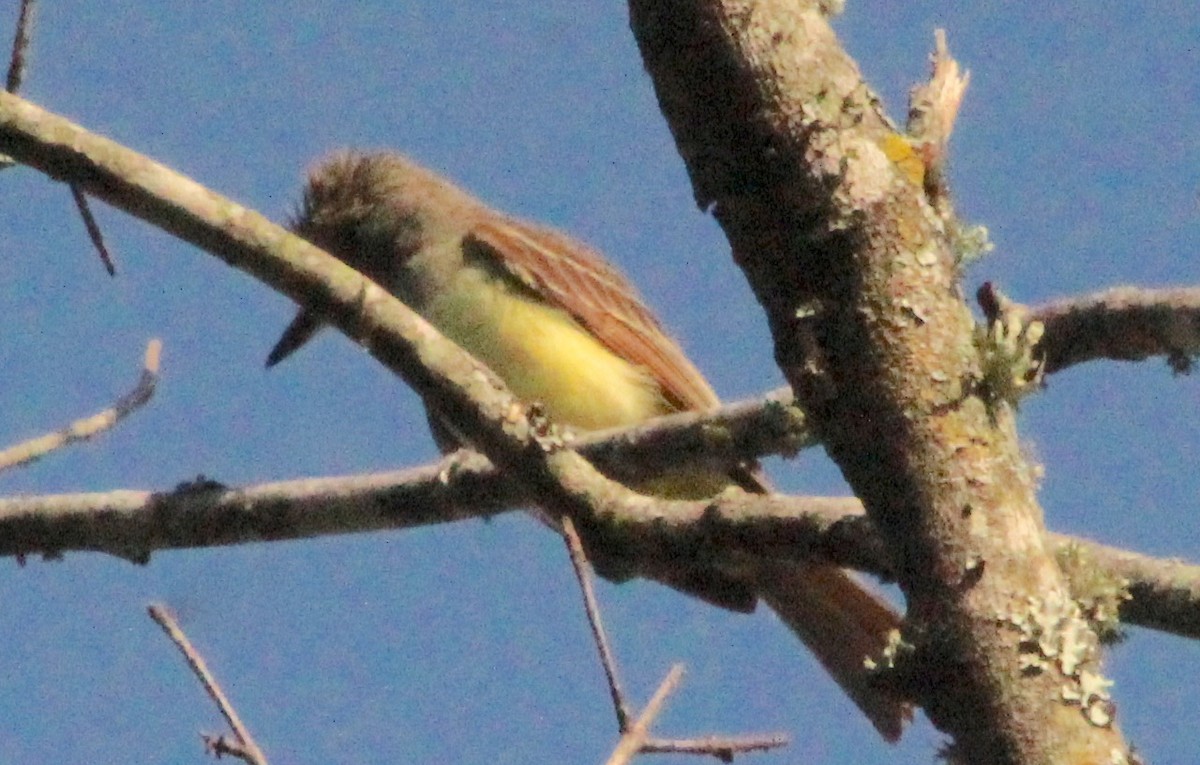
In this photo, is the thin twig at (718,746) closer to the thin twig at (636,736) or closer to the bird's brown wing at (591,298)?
the thin twig at (636,736)

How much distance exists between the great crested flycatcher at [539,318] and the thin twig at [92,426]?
68.6 inches

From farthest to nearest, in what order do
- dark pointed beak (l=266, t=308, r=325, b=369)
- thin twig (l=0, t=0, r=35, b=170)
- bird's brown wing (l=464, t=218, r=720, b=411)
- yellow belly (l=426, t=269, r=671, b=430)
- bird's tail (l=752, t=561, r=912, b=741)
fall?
dark pointed beak (l=266, t=308, r=325, b=369) < bird's brown wing (l=464, t=218, r=720, b=411) < yellow belly (l=426, t=269, r=671, b=430) < bird's tail (l=752, t=561, r=912, b=741) < thin twig (l=0, t=0, r=35, b=170)

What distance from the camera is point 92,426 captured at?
174 inches

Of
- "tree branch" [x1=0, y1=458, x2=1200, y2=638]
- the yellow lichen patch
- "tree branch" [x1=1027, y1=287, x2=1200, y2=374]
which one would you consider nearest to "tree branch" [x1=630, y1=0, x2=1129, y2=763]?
the yellow lichen patch

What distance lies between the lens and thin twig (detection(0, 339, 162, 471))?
163 inches

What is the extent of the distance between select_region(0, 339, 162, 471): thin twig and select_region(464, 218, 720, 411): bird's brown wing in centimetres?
245

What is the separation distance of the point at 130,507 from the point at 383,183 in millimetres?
3385

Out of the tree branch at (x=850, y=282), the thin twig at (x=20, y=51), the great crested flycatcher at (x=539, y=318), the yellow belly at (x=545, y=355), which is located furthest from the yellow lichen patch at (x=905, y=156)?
the yellow belly at (x=545, y=355)

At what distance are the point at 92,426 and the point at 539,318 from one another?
2.66 metres

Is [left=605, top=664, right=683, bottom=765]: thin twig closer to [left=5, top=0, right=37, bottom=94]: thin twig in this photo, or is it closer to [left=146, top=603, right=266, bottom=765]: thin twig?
[left=146, top=603, right=266, bottom=765]: thin twig

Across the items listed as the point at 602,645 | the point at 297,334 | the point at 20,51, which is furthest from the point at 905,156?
the point at 297,334

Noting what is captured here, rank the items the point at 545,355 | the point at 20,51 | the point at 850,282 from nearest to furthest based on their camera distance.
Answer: the point at 850,282, the point at 20,51, the point at 545,355

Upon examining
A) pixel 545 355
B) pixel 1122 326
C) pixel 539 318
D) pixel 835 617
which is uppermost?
pixel 539 318

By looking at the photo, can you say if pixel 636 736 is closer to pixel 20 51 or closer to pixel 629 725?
pixel 629 725
